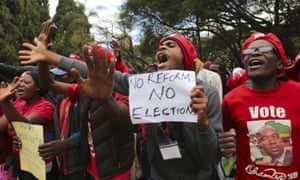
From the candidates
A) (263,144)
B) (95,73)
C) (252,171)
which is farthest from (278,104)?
(95,73)

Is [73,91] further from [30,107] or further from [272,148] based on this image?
[272,148]

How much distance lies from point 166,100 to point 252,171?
657mm

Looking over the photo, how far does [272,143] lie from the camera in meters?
2.34

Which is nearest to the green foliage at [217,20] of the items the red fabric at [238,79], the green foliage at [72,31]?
the green foliage at [72,31]

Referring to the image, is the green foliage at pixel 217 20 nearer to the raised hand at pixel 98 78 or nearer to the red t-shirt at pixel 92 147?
the red t-shirt at pixel 92 147

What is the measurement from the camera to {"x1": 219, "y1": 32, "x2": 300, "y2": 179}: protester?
2.32 metres

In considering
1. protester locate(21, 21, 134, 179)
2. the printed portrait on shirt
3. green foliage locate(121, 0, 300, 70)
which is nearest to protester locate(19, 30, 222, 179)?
the printed portrait on shirt

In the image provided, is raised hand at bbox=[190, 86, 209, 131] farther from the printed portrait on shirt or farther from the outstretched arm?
the outstretched arm

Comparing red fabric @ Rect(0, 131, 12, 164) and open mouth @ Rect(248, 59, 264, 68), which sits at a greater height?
open mouth @ Rect(248, 59, 264, 68)

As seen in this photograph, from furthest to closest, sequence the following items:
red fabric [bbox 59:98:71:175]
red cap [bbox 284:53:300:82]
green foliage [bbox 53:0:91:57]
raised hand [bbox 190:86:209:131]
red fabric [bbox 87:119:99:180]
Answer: green foliage [bbox 53:0:91:57] → red fabric [bbox 59:98:71:175] → red fabric [bbox 87:119:99:180] → red cap [bbox 284:53:300:82] → raised hand [bbox 190:86:209:131]

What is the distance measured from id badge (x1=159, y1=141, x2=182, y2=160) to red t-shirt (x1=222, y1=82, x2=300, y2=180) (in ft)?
1.26

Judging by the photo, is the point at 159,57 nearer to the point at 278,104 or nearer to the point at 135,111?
the point at 135,111

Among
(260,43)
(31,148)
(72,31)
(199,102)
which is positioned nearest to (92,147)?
(31,148)

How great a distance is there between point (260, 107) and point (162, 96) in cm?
59
